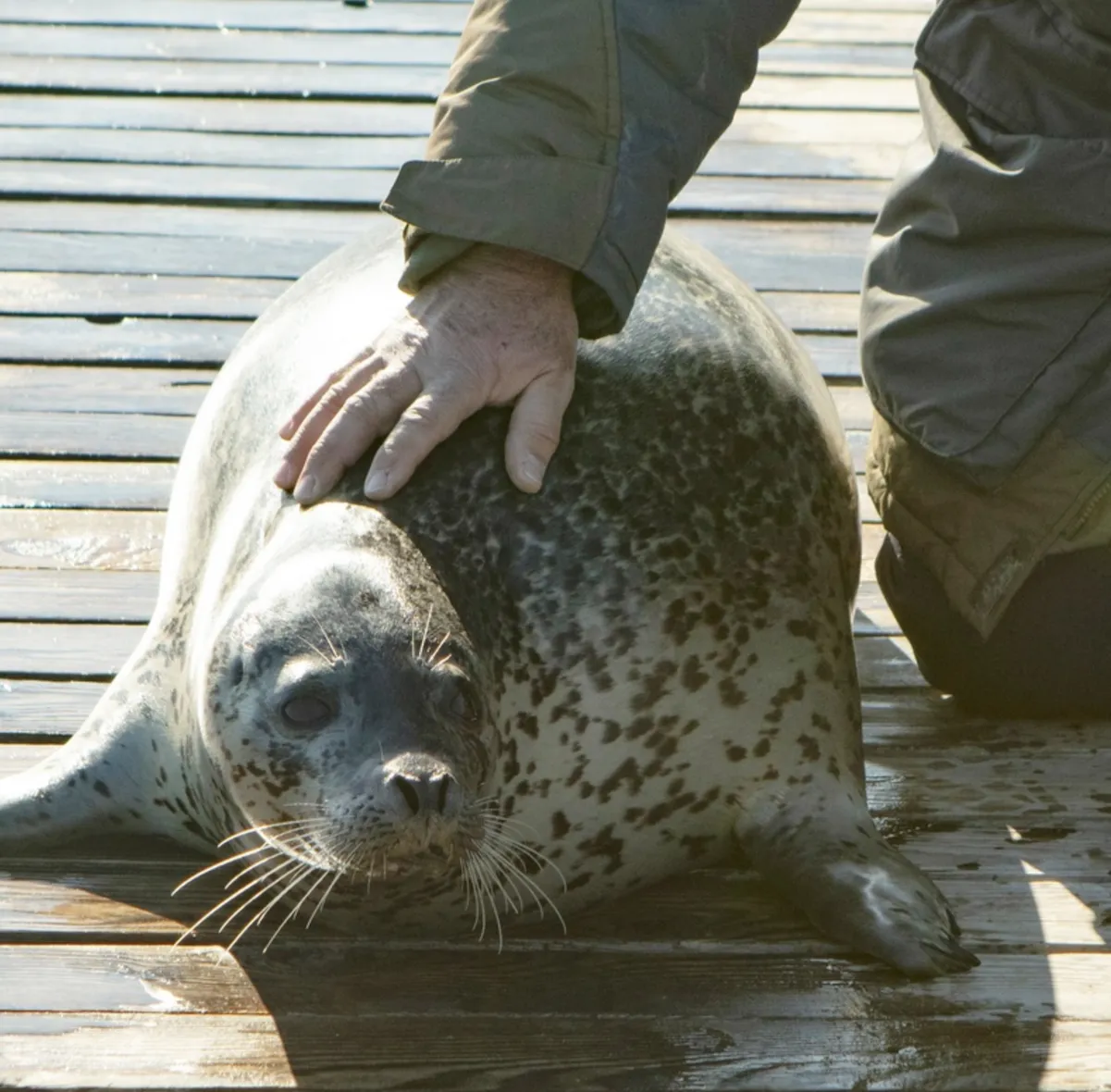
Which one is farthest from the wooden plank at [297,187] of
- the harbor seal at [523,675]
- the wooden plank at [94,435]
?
the harbor seal at [523,675]

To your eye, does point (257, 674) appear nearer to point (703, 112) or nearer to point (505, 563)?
point (505, 563)

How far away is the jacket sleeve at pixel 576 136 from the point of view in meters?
2.62

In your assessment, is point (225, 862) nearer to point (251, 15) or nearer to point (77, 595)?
point (77, 595)

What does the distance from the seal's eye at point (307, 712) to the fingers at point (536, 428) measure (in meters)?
0.46

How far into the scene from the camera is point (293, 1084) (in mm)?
2273

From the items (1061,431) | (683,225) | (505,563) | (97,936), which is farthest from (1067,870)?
(683,225)

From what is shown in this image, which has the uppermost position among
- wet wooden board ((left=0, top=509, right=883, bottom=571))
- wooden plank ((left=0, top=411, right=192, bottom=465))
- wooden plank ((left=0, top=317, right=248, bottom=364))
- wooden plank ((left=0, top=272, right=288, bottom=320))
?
wooden plank ((left=0, top=272, right=288, bottom=320))

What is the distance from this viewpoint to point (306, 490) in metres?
2.51

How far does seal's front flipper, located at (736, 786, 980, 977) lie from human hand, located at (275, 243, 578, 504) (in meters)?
0.55

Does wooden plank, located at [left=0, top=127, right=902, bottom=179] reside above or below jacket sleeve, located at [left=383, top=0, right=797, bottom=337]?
below

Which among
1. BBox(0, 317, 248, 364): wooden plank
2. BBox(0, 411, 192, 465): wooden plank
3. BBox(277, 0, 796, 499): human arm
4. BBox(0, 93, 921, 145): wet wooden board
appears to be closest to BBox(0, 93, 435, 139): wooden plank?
BBox(0, 93, 921, 145): wet wooden board

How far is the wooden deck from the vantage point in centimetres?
234

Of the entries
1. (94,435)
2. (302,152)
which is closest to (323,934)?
(94,435)

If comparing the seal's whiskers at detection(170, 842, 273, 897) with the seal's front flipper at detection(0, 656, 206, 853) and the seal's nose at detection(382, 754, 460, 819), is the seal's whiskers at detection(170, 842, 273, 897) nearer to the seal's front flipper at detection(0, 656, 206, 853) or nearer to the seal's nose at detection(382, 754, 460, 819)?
the seal's front flipper at detection(0, 656, 206, 853)
